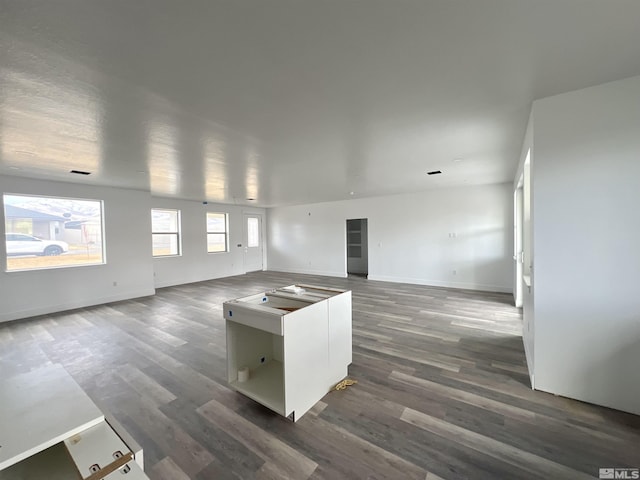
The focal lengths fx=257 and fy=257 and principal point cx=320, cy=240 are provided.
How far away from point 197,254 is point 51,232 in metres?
3.45

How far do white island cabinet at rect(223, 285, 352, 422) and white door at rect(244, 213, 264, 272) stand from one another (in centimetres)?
747

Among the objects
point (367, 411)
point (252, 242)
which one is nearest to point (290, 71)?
point (367, 411)

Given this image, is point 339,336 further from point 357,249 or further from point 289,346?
point 357,249

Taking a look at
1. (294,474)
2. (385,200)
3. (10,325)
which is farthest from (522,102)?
(10,325)

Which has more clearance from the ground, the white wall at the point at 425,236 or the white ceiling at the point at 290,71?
the white ceiling at the point at 290,71

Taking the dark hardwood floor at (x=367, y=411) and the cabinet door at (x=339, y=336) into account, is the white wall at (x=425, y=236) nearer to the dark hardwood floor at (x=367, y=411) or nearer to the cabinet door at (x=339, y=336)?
the dark hardwood floor at (x=367, y=411)

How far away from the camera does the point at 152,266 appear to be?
6.59 metres

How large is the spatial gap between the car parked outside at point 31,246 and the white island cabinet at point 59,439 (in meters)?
5.65

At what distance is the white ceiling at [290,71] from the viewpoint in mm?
1322

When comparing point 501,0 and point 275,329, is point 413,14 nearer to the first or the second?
point 501,0

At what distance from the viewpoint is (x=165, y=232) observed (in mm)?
7551

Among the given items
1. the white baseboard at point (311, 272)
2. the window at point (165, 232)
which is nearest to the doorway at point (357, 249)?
the white baseboard at point (311, 272)

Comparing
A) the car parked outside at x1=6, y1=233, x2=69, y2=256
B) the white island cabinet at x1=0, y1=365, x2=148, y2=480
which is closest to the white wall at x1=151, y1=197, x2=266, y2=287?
the car parked outside at x1=6, y1=233, x2=69, y2=256

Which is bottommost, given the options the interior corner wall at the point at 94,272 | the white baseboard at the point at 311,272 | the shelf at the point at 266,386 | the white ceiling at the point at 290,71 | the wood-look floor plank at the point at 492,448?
the wood-look floor plank at the point at 492,448
